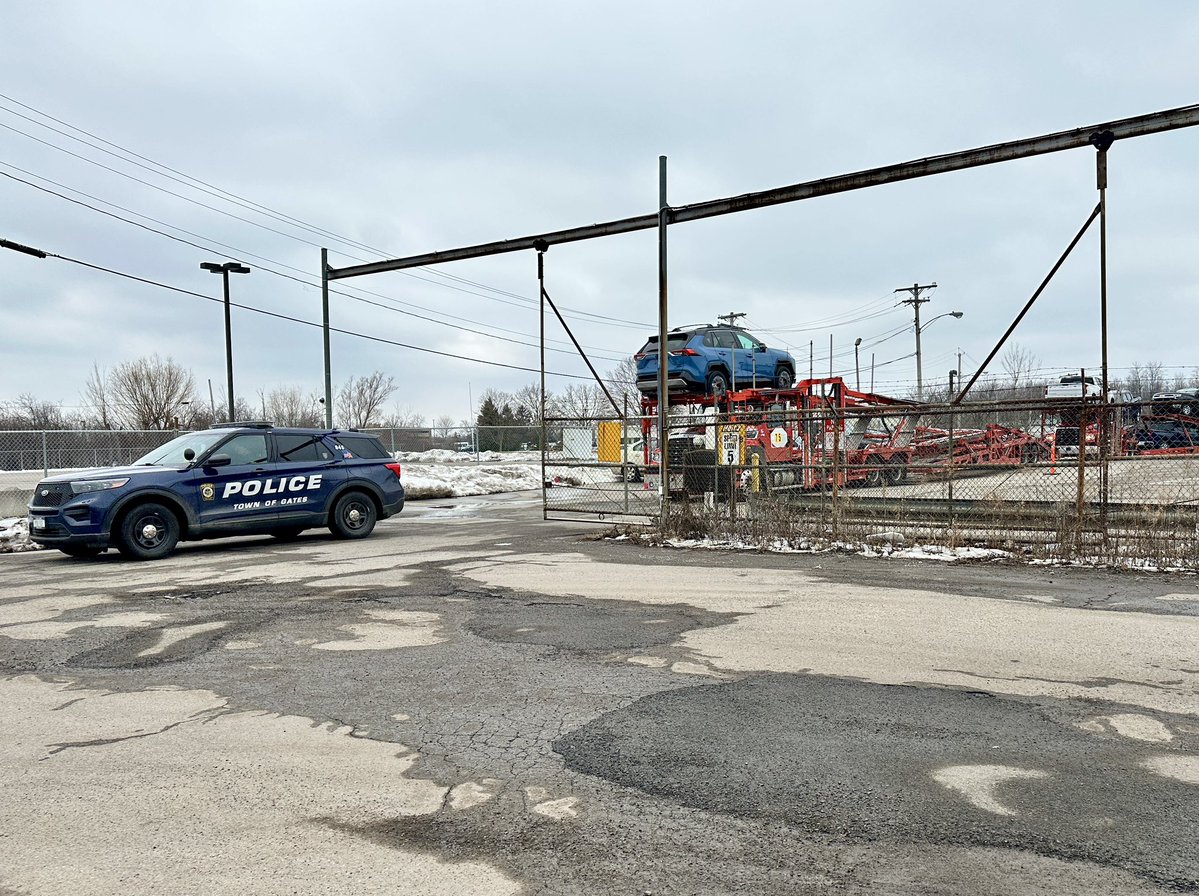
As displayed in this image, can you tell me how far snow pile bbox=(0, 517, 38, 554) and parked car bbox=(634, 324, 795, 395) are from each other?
12303mm

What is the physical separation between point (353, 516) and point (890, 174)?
31.3 feet

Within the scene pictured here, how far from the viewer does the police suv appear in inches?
461

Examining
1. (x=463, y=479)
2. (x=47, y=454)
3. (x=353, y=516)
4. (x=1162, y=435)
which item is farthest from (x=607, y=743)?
(x=463, y=479)

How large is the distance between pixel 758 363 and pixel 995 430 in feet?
19.0

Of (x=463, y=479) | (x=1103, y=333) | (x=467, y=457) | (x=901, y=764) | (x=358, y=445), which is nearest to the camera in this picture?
(x=901, y=764)

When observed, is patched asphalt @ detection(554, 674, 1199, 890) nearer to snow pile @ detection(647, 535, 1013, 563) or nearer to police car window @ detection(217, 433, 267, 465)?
snow pile @ detection(647, 535, 1013, 563)

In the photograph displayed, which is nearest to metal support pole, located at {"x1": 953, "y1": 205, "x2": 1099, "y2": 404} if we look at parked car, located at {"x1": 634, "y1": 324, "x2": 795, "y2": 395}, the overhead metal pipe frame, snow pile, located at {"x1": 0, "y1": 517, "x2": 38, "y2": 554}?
the overhead metal pipe frame

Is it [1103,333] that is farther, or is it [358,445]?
[358,445]

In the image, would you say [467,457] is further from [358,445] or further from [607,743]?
[607,743]

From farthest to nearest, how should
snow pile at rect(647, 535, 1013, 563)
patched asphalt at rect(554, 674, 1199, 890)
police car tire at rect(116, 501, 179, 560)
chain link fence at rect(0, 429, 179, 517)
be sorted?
chain link fence at rect(0, 429, 179, 517)
police car tire at rect(116, 501, 179, 560)
snow pile at rect(647, 535, 1013, 563)
patched asphalt at rect(554, 674, 1199, 890)

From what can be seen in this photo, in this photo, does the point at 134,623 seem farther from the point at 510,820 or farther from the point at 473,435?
the point at 473,435

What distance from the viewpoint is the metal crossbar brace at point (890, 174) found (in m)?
10.6

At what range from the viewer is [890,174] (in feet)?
40.6

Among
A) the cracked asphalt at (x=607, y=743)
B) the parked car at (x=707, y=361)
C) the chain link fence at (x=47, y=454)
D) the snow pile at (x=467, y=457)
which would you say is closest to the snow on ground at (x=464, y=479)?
the snow pile at (x=467, y=457)
